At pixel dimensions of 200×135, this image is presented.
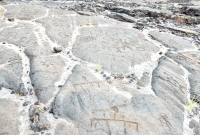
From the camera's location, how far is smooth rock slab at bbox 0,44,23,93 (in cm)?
373

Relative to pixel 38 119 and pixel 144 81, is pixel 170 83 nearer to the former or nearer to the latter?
pixel 144 81

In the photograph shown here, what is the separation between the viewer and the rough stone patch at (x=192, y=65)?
3.81 m

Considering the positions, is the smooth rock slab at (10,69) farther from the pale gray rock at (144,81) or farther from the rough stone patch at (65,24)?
the pale gray rock at (144,81)

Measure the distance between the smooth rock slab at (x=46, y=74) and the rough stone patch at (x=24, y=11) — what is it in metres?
2.23

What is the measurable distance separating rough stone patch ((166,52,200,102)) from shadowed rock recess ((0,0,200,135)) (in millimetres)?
15

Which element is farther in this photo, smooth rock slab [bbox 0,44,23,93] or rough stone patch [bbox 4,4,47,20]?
rough stone patch [bbox 4,4,47,20]

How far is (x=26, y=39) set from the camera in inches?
194

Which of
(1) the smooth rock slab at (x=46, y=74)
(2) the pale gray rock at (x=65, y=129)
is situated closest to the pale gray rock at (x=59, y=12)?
(1) the smooth rock slab at (x=46, y=74)

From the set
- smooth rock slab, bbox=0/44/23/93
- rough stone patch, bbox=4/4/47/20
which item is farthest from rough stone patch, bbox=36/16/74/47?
smooth rock slab, bbox=0/44/23/93

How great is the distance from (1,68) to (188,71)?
10.4 ft

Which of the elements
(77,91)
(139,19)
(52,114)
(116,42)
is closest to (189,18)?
(139,19)

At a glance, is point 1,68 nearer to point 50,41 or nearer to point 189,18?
point 50,41

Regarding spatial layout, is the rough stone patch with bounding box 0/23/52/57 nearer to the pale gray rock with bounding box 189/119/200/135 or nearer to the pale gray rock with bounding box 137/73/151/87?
the pale gray rock with bounding box 137/73/151/87

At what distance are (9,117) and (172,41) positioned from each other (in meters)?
3.62
